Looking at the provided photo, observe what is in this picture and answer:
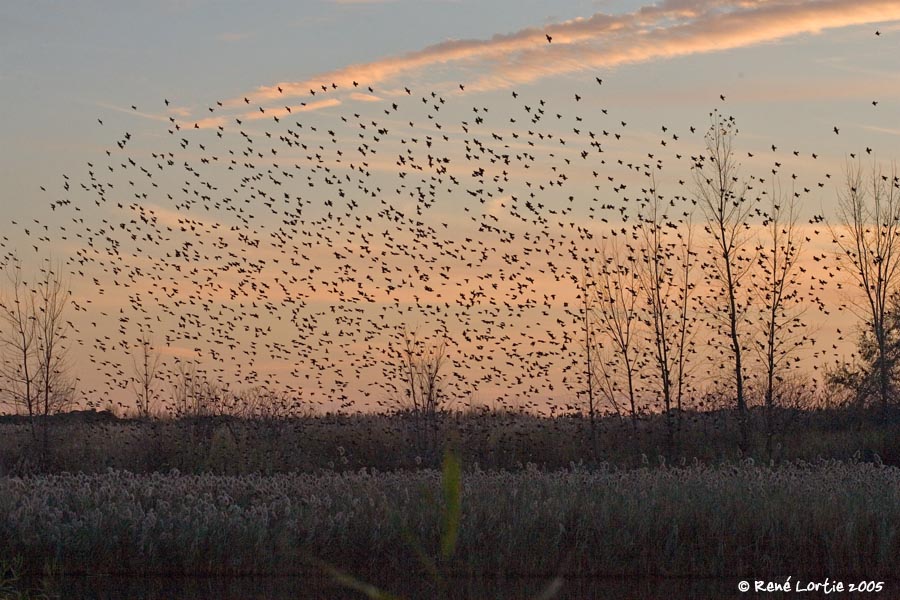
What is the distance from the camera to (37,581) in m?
12.6

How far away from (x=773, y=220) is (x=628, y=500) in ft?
63.6

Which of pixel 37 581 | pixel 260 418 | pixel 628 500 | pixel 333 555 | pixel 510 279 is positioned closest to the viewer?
pixel 37 581

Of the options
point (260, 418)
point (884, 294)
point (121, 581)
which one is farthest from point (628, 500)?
point (884, 294)

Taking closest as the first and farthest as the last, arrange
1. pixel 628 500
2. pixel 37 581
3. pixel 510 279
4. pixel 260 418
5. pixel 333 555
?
pixel 37 581, pixel 333 555, pixel 628 500, pixel 510 279, pixel 260 418

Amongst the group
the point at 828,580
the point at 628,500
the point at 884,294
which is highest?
the point at 884,294

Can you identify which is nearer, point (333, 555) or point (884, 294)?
point (333, 555)

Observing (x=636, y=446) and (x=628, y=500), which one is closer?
(x=628, y=500)

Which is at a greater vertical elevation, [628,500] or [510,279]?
[510,279]

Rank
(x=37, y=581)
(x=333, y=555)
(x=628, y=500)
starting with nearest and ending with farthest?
(x=37, y=581), (x=333, y=555), (x=628, y=500)

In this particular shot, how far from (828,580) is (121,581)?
28.2 ft

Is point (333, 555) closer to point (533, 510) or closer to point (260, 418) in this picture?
point (533, 510)

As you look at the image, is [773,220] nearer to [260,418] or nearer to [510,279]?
[510,279]

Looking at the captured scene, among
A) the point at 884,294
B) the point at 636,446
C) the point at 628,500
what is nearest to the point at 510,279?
the point at 636,446

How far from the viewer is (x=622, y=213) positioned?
3192cm
